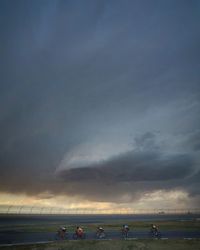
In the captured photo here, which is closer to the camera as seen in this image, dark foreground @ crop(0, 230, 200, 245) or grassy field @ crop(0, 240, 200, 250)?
grassy field @ crop(0, 240, 200, 250)

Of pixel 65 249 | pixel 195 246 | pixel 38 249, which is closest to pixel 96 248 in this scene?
pixel 65 249

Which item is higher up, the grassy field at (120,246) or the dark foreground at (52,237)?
the dark foreground at (52,237)

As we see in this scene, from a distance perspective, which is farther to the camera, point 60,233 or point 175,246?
point 60,233

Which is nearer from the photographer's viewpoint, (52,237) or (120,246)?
(120,246)

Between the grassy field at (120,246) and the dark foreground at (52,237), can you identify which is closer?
the grassy field at (120,246)

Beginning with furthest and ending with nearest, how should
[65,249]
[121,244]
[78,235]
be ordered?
[78,235]
[121,244]
[65,249]

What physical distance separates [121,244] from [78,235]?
9681mm

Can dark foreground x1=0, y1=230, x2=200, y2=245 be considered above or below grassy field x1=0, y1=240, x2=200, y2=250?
above

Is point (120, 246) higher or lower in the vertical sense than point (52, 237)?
lower

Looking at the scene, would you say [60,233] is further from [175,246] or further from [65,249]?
[175,246]

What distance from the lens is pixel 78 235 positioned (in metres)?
47.0

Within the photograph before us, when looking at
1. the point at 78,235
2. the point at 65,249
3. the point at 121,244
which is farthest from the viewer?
the point at 78,235

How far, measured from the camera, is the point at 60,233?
47.4 m

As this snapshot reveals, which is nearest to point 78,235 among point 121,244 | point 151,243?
point 121,244
